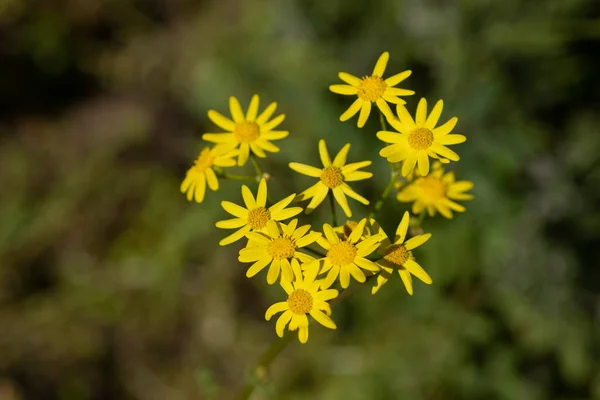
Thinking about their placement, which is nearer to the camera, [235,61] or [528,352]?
[528,352]

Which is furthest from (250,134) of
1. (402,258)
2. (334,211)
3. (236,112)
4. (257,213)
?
(402,258)

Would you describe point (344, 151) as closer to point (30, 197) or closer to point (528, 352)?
point (528, 352)

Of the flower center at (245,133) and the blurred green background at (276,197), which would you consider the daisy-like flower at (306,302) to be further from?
the blurred green background at (276,197)

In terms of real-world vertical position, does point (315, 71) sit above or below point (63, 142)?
above

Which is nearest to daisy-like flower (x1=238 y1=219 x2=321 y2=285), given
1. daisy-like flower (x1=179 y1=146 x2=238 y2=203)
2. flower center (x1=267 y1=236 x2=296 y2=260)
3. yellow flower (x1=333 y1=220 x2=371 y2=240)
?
flower center (x1=267 y1=236 x2=296 y2=260)

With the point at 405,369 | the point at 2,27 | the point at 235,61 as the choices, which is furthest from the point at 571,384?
the point at 2,27

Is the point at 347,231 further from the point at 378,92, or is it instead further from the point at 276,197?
the point at 276,197

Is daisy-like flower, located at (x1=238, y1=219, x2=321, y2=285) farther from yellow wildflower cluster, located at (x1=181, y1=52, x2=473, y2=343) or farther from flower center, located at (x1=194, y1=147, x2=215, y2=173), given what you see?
flower center, located at (x1=194, y1=147, x2=215, y2=173)
